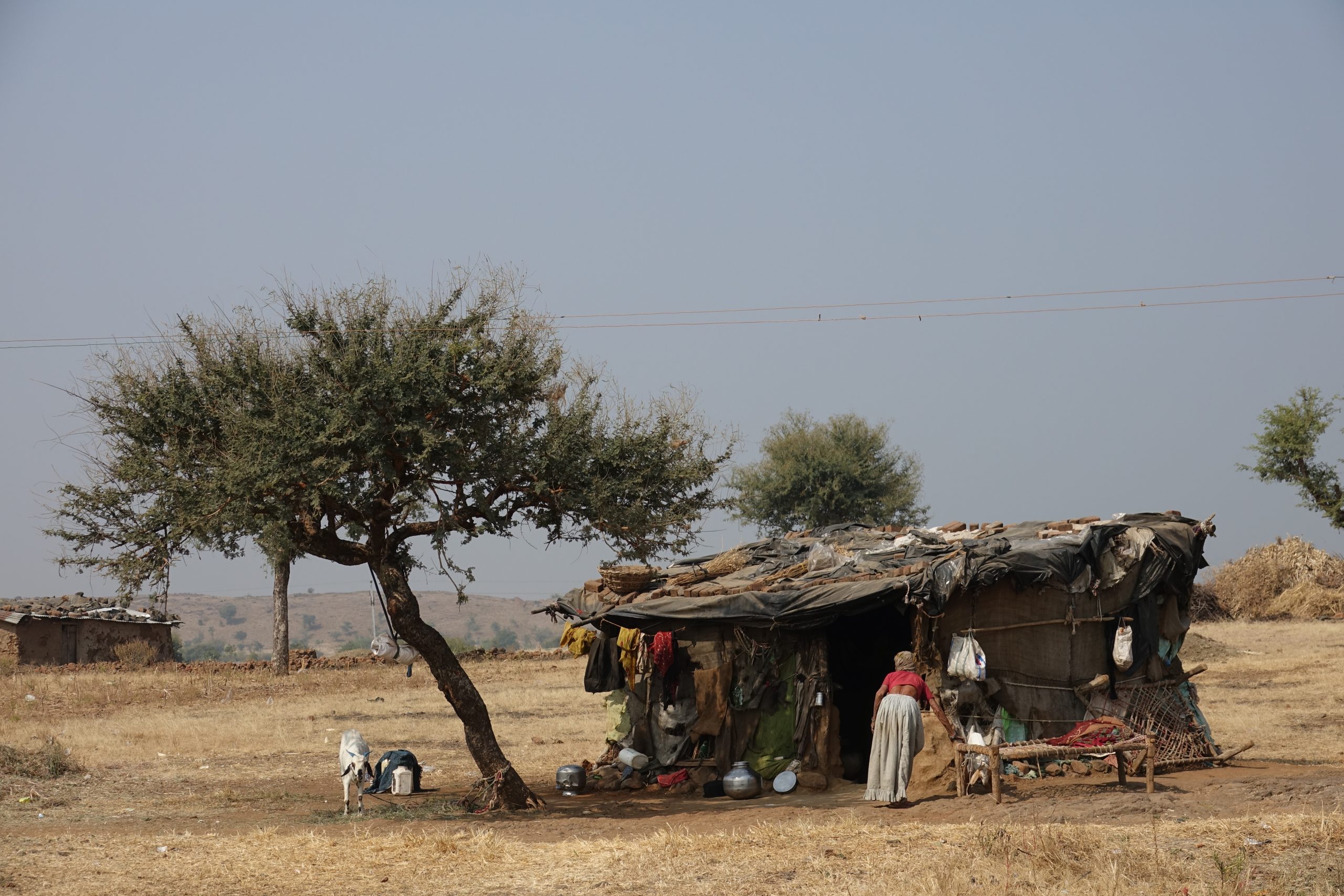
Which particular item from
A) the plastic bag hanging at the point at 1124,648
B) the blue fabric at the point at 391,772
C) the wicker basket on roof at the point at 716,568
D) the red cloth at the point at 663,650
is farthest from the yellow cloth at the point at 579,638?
the plastic bag hanging at the point at 1124,648

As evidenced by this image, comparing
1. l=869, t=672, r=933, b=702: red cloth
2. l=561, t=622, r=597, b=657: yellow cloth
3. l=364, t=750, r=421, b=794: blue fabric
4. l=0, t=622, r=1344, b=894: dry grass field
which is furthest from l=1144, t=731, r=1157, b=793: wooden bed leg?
l=364, t=750, r=421, b=794: blue fabric

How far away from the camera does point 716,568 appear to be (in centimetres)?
1700

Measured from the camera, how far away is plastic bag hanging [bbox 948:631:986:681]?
1368 cm

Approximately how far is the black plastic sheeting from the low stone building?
34.0 m

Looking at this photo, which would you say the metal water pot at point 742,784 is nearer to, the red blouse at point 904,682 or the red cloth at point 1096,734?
the red blouse at point 904,682

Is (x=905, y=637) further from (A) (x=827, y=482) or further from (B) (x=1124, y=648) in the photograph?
(A) (x=827, y=482)

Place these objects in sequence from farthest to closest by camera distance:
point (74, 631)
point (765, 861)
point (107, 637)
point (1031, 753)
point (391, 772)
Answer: point (107, 637)
point (74, 631)
point (391, 772)
point (1031, 753)
point (765, 861)

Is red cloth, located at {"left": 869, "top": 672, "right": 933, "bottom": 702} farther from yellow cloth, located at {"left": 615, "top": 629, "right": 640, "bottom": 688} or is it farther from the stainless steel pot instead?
the stainless steel pot

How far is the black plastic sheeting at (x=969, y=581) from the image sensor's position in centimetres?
1366

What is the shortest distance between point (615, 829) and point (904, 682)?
3.53 m

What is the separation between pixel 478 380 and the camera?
13.8 meters

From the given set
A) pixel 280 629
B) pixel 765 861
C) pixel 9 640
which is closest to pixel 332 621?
pixel 9 640

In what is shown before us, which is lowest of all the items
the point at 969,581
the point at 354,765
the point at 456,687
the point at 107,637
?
the point at 354,765

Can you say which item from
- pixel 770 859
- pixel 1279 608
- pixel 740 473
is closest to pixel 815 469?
pixel 740 473
